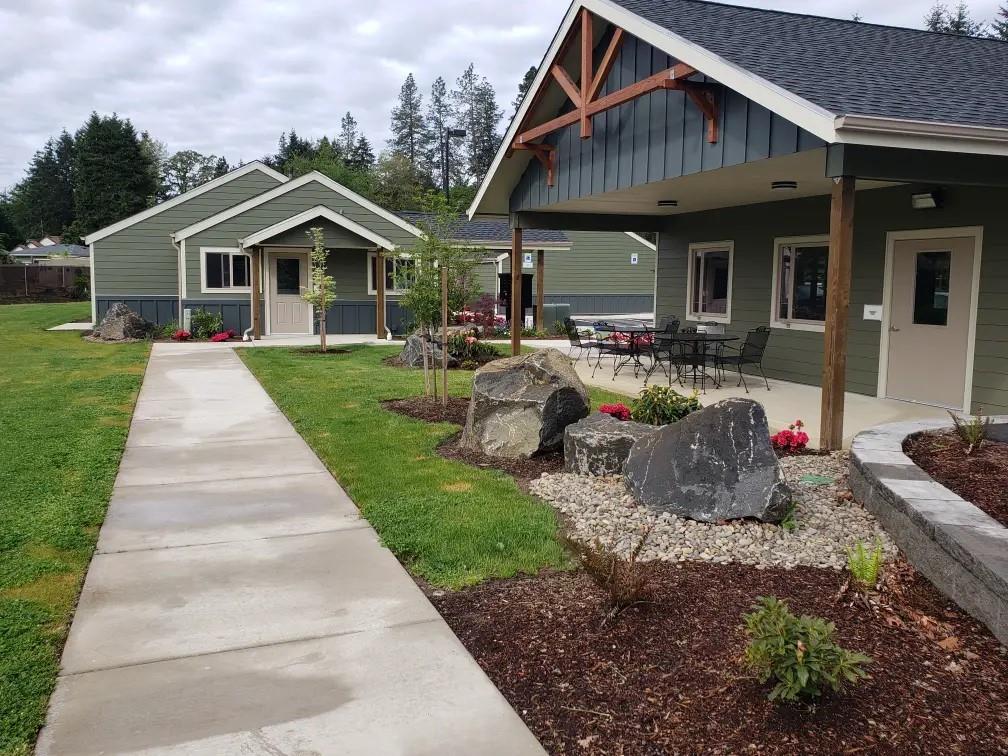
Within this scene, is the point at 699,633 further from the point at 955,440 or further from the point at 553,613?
the point at 955,440

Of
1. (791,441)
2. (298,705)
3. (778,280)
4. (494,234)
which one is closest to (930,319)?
(778,280)

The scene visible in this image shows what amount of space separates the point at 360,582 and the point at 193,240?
17815 millimetres

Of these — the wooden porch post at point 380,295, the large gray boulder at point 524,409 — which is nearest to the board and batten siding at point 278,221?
the wooden porch post at point 380,295

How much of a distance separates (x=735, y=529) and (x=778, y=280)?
7.74 metres

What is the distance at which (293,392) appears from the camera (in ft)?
35.2

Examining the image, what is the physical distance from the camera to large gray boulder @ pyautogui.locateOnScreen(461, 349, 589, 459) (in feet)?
22.5

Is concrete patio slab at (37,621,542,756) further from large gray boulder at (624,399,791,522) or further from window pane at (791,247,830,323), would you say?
window pane at (791,247,830,323)

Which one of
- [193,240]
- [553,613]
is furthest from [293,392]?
[193,240]

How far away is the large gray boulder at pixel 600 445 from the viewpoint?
613 cm

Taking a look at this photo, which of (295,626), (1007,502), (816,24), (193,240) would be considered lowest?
(295,626)

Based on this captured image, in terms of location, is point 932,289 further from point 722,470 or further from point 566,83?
point 722,470

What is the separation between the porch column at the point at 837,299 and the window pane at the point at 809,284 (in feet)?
14.7

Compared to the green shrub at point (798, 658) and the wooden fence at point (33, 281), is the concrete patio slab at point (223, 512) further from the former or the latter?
the wooden fence at point (33, 281)

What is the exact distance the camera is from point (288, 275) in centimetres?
2064
